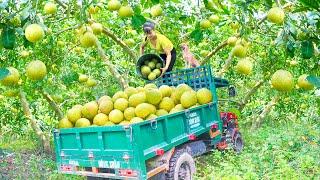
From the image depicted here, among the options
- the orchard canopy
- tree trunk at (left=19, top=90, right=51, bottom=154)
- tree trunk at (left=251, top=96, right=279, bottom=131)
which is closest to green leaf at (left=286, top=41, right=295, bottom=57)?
the orchard canopy

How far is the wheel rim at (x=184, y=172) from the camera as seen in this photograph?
525cm

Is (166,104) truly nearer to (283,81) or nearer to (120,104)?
(120,104)

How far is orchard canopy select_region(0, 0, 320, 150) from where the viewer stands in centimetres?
246

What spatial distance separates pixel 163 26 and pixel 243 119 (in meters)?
4.68

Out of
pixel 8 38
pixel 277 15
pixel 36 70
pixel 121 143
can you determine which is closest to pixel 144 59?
pixel 121 143

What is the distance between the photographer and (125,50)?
754 cm

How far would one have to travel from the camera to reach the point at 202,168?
6.39m

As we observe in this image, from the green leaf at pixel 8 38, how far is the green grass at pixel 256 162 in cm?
272

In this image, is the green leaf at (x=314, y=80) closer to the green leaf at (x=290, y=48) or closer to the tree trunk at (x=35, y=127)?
the green leaf at (x=290, y=48)

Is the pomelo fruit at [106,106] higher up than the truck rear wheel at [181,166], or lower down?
higher up

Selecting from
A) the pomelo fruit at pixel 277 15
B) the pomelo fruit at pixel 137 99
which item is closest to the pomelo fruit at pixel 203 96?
the pomelo fruit at pixel 137 99

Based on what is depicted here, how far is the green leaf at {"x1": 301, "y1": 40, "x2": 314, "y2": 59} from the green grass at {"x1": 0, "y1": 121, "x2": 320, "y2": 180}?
A: 2132 millimetres

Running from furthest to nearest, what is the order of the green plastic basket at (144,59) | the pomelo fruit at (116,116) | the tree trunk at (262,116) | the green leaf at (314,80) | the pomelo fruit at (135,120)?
the tree trunk at (262,116)
the green plastic basket at (144,59)
the pomelo fruit at (116,116)
the pomelo fruit at (135,120)
the green leaf at (314,80)

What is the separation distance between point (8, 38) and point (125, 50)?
539 cm
